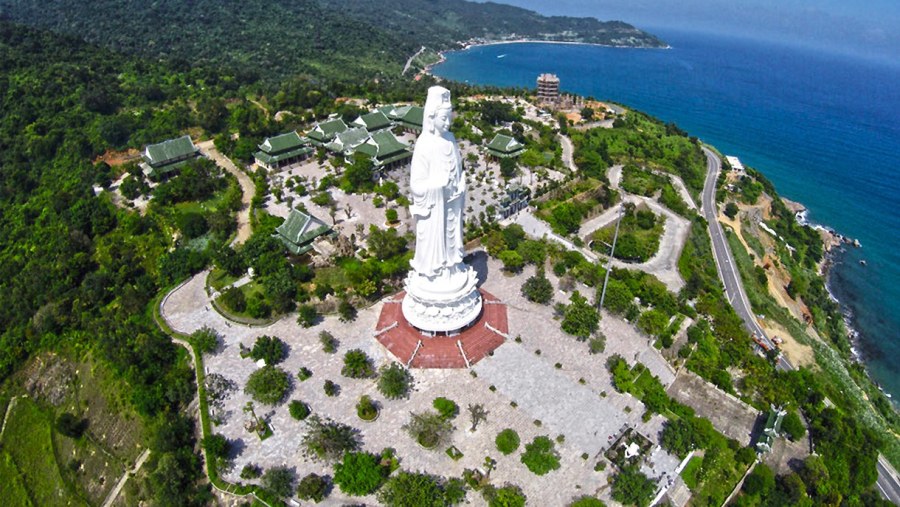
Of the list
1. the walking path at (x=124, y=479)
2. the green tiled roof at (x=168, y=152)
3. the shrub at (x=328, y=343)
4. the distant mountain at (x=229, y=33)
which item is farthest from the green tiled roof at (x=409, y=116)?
the distant mountain at (x=229, y=33)

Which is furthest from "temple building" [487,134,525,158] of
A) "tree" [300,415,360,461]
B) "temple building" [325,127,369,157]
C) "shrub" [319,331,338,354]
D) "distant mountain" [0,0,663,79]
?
"distant mountain" [0,0,663,79]

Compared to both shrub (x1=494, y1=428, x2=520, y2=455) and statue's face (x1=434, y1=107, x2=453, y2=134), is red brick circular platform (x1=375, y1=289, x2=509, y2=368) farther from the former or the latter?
statue's face (x1=434, y1=107, x2=453, y2=134)

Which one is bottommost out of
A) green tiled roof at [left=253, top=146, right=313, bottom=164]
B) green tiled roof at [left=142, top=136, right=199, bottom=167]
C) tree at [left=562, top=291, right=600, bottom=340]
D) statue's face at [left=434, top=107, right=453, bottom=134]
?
tree at [left=562, top=291, right=600, bottom=340]

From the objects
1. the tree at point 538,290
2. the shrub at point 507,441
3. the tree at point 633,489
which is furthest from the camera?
the tree at point 538,290

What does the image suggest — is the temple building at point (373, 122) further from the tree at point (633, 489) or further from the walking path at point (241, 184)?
the tree at point (633, 489)

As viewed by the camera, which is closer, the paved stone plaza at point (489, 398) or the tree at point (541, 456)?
the tree at point (541, 456)

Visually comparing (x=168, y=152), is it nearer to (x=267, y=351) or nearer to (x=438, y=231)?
(x=267, y=351)

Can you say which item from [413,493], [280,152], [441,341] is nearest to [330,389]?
[441,341]
